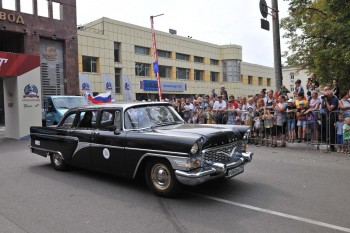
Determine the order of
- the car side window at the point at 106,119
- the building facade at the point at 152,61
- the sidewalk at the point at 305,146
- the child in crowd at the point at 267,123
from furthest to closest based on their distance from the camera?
the building facade at the point at 152,61 → the child in crowd at the point at 267,123 → the sidewalk at the point at 305,146 → the car side window at the point at 106,119

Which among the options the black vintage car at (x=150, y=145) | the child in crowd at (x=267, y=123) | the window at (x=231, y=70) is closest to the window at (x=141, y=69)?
the window at (x=231, y=70)

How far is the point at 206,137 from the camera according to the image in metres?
5.34

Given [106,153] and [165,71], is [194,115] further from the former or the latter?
[165,71]

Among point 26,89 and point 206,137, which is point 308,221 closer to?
point 206,137

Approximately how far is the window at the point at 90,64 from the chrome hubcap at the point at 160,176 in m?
34.0

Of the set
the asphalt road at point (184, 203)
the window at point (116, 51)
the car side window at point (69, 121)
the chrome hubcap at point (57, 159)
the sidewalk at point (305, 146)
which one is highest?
the window at point (116, 51)

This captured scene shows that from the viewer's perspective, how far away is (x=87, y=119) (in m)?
7.05

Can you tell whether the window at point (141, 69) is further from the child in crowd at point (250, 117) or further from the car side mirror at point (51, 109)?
the child in crowd at point (250, 117)

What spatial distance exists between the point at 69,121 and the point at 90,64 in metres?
32.3

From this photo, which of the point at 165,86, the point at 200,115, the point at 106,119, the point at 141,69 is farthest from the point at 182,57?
the point at 106,119

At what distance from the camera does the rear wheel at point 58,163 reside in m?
7.59

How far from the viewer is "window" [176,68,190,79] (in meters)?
51.6

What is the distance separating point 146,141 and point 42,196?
211cm

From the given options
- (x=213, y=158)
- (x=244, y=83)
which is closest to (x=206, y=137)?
(x=213, y=158)
